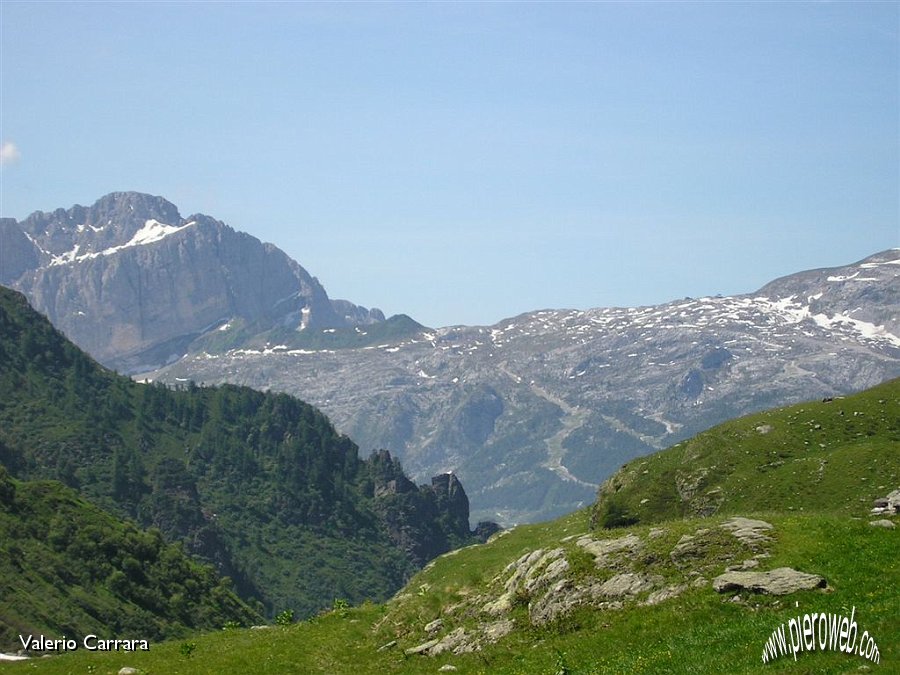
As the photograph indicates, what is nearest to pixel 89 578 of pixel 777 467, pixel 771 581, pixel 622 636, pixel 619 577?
pixel 777 467

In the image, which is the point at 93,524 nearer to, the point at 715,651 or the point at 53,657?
the point at 53,657

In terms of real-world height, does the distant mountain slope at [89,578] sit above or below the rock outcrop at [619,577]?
below

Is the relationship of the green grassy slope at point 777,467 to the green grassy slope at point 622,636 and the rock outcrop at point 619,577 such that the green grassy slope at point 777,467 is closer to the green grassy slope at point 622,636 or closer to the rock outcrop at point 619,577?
the rock outcrop at point 619,577

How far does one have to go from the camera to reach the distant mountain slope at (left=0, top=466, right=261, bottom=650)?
Answer: 122m

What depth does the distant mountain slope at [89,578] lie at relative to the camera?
12175 centimetres

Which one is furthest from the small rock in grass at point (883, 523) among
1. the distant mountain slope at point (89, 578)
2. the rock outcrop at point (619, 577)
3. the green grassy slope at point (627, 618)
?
the distant mountain slope at point (89, 578)

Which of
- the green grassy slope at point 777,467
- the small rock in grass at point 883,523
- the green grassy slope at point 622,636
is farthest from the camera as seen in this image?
the green grassy slope at point 777,467

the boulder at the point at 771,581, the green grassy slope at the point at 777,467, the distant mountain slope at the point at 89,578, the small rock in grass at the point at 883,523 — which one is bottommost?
the distant mountain slope at the point at 89,578

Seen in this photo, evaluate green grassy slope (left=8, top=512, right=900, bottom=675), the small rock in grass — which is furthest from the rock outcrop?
the small rock in grass

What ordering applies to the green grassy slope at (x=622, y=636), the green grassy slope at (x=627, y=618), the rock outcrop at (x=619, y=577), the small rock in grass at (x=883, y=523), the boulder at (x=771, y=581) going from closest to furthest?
the green grassy slope at (x=622, y=636)
the green grassy slope at (x=627, y=618)
the boulder at (x=771, y=581)
the rock outcrop at (x=619, y=577)
the small rock in grass at (x=883, y=523)

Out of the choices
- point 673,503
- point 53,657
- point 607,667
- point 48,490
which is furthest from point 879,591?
point 48,490

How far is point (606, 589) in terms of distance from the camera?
44.7 m

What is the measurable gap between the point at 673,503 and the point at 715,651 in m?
53.4

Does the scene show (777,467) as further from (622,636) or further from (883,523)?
(622,636)
